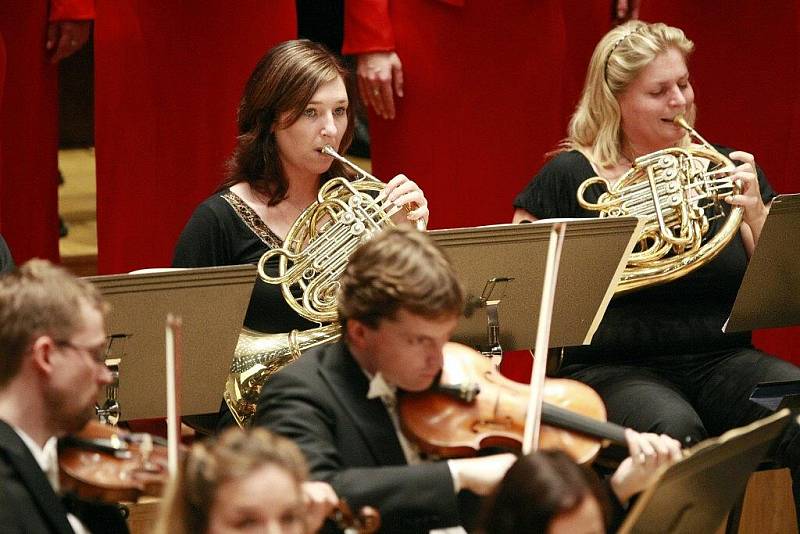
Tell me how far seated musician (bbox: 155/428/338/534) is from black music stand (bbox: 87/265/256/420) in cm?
82

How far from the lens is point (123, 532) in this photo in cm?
205

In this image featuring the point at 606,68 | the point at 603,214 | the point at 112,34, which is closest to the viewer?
the point at 603,214

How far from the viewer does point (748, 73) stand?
13.7ft

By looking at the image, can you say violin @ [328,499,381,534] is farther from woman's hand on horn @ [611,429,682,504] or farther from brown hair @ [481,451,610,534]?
woman's hand on horn @ [611,429,682,504]

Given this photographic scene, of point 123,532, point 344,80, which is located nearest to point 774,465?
point 344,80

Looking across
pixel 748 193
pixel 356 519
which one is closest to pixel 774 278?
pixel 748 193

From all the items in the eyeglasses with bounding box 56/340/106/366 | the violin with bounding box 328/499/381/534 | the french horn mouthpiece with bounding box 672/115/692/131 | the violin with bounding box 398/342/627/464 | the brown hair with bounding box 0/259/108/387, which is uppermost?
the french horn mouthpiece with bounding box 672/115/692/131

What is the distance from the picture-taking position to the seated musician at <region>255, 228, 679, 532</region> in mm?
2084

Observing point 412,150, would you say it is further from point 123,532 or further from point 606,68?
point 123,532

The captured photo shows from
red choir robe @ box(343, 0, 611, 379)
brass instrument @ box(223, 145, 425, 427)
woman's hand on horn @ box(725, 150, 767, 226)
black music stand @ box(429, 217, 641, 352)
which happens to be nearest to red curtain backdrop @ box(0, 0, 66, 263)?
red choir robe @ box(343, 0, 611, 379)

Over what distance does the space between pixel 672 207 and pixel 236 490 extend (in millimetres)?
1683

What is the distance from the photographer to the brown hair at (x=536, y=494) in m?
1.76

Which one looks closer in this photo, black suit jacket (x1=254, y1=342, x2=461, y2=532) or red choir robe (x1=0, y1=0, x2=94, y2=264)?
black suit jacket (x1=254, y1=342, x2=461, y2=532)

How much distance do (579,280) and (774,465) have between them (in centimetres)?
60
